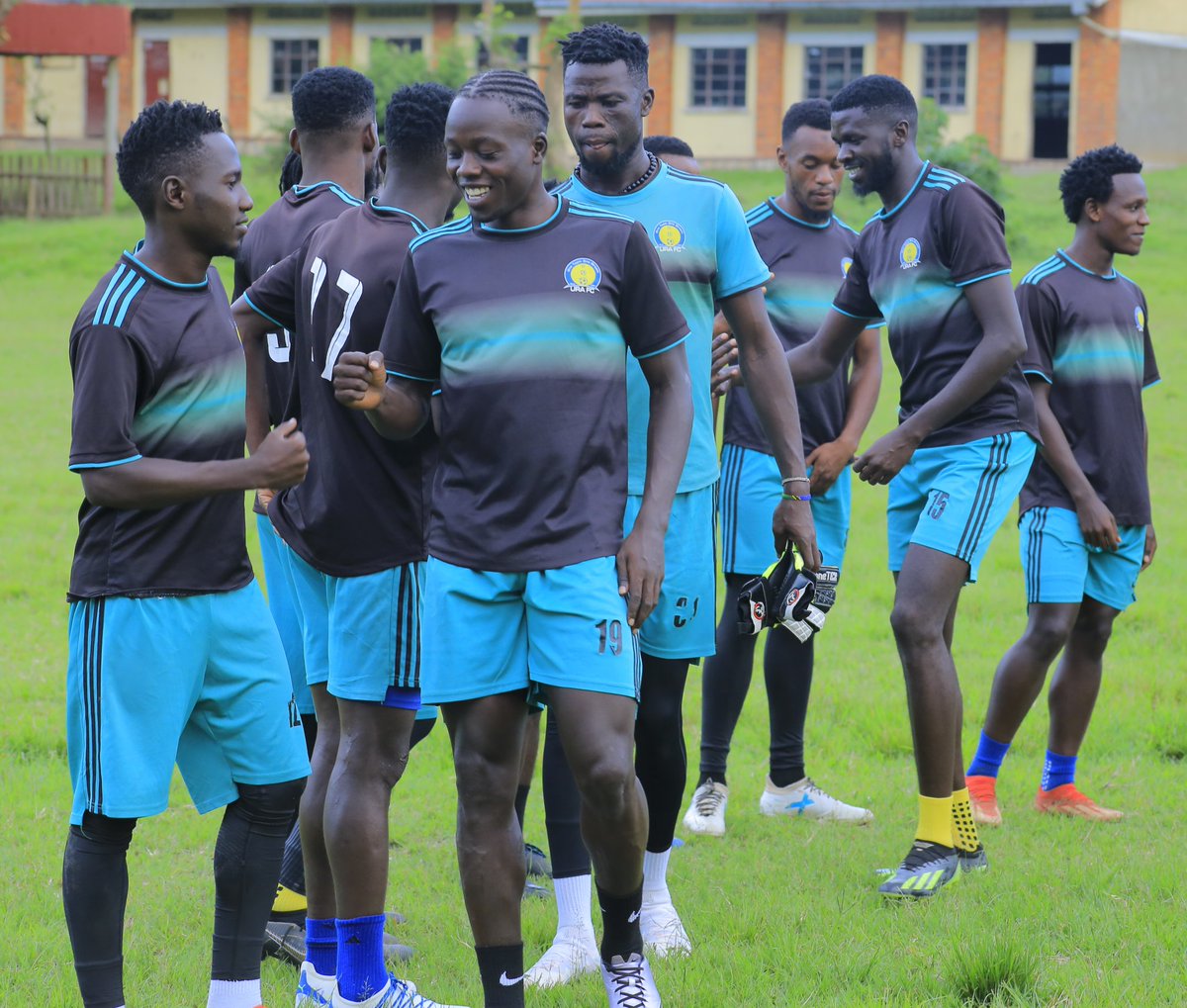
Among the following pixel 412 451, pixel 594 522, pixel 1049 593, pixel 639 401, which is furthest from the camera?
pixel 1049 593

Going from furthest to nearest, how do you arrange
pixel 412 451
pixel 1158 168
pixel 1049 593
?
pixel 1158 168, pixel 1049 593, pixel 412 451

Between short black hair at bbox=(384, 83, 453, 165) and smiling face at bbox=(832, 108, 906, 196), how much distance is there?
1.85m

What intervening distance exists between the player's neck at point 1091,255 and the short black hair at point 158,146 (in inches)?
160

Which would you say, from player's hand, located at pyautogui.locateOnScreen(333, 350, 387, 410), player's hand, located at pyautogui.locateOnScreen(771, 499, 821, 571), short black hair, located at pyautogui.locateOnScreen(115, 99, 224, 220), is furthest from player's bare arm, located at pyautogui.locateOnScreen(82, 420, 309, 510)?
player's hand, located at pyautogui.locateOnScreen(771, 499, 821, 571)

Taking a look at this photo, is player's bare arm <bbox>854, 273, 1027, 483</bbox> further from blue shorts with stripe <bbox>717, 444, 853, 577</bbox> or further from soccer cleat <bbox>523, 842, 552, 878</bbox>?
soccer cleat <bbox>523, 842, 552, 878</bbox>

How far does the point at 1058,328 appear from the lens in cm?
672

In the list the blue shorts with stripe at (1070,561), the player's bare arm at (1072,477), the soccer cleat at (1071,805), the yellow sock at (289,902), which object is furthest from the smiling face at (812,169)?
the yellow sock at (289,902)

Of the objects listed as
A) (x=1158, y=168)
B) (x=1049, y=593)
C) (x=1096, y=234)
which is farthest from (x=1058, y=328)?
(x=1158, y=168)

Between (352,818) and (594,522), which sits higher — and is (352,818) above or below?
below

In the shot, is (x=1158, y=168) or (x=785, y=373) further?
(x=1158, y=168)

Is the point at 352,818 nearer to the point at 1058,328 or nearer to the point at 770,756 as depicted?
the point at 770,756

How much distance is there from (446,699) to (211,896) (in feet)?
6.18

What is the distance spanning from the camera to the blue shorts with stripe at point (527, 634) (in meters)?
4.11

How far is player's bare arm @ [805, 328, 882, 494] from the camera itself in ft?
21.7
